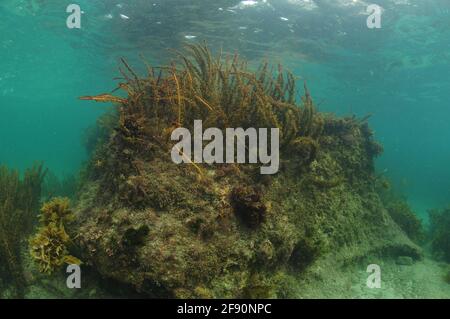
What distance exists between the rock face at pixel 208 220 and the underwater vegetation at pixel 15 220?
1122 mm

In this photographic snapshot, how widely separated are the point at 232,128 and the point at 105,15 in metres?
17.0

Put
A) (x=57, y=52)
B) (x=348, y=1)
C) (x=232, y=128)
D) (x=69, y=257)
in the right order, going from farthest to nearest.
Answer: (x=57, y=52), (x=348, y=1), (x=232, y=128), (x=69, y=257)

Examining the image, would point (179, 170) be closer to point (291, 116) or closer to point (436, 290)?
point (291, 116)

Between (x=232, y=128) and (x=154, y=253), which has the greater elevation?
(x=232, y=128)

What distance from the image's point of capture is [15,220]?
5.64m

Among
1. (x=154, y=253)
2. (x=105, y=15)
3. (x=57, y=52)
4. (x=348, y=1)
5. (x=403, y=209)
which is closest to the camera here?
(x=154, y=253)

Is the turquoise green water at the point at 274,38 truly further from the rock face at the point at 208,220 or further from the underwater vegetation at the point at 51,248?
the underwater vegetation at the point at 51,248

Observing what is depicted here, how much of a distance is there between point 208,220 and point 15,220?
11.8 feet

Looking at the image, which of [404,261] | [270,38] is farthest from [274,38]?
[404,261]

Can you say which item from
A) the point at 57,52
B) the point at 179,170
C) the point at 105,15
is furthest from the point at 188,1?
the point at 57,52

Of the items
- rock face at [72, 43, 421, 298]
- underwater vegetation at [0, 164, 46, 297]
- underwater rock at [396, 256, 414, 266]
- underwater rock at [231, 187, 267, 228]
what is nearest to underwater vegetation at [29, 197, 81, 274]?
rock face at [72, 43, 421, 298]

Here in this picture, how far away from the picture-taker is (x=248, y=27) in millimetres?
19344

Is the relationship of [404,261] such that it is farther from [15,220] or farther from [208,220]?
[15,220]

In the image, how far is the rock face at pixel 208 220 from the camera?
395 centimetres
